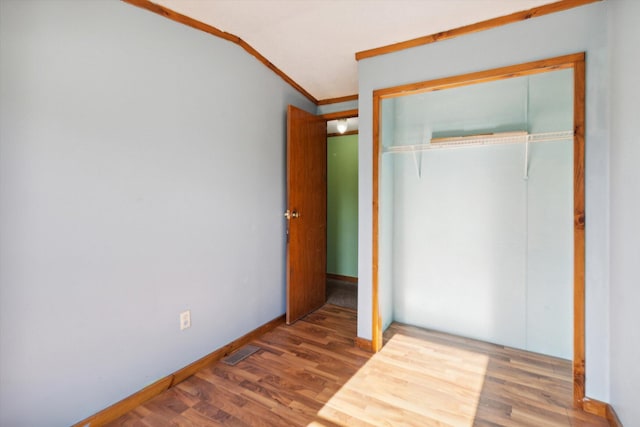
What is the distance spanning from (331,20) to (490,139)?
4.65 feet

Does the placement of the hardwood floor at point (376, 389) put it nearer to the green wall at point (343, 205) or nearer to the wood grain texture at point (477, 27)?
the green wall at point (343, 205)

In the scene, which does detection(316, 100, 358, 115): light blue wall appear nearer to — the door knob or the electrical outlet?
the door knob

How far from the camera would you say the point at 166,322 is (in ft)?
6.39

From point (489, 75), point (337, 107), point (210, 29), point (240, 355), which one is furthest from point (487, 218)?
point (210, 29)

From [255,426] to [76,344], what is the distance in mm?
1004

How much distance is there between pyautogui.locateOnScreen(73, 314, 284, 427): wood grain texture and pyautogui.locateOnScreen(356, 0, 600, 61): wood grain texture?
2470 mm

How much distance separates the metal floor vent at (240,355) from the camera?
2.28 metres

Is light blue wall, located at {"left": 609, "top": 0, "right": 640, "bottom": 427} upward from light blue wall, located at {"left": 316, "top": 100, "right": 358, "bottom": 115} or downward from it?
downward

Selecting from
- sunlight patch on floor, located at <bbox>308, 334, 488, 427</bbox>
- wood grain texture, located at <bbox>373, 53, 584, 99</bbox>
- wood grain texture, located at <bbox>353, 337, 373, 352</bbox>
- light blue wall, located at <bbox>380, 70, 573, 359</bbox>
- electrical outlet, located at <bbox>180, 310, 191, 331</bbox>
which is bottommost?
sunlight patch on floor, located at <bbox>308, 334, 488, 427</bbox>

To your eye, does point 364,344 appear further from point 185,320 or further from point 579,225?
point 579,225

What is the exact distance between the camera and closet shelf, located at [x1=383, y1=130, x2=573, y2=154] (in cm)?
207

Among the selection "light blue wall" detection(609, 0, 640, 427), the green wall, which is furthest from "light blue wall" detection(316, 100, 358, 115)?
"light blue wall" detection(609, 0, 640, 427)

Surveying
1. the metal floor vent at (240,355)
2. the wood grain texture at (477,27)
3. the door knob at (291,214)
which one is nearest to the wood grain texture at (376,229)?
the wood grain texture at (477,27)

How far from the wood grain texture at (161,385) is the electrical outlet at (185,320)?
0.28 meters
